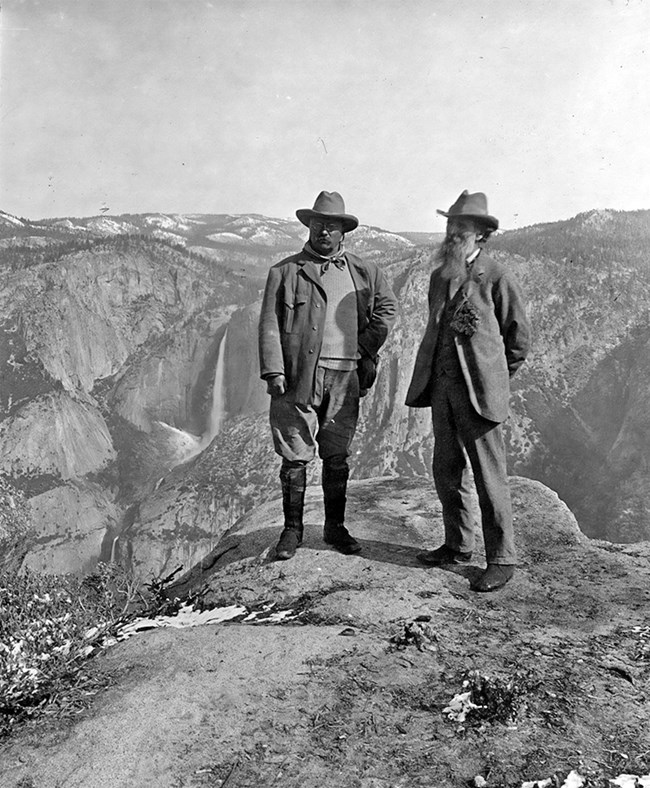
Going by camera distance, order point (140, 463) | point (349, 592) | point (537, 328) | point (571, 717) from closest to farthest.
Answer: point (571, 717) < point (349, 592) < point (537, 328) < point (140, 463)

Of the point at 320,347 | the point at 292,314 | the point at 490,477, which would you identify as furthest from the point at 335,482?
the point at 292,314

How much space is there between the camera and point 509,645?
2793 millimetres

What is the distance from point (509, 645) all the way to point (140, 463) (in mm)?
34000

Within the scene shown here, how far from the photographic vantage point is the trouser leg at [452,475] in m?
3.77

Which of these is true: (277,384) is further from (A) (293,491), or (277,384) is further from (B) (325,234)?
(B) (325,234)

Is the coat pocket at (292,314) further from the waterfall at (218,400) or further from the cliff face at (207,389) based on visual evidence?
the waterfall at (218,400)

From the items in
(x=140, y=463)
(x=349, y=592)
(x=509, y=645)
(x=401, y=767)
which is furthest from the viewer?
(x=140, y=463)

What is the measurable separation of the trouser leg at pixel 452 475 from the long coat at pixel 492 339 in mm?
257

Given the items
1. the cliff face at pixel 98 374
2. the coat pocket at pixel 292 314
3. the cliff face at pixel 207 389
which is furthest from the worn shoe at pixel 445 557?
the cliff face at pixel 98 374

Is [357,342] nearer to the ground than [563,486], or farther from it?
farther from it

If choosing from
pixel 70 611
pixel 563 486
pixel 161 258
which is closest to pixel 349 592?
pixel 70 611

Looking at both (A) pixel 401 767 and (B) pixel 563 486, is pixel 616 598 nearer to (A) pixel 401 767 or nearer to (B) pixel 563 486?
(A) pixel 401 767

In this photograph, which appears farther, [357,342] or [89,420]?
[89,420]

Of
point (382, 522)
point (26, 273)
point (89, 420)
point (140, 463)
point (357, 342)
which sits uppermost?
point (26, 273)
